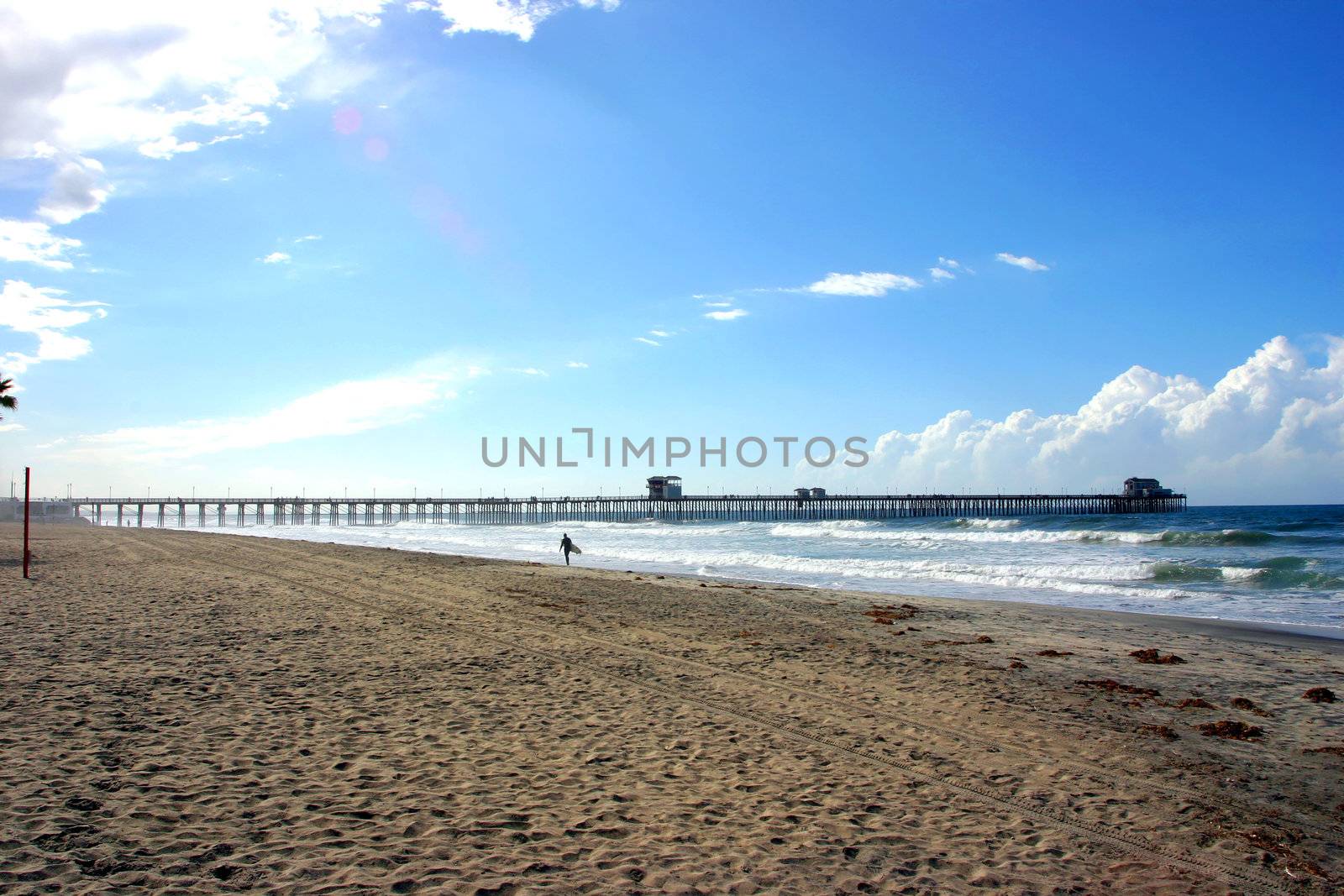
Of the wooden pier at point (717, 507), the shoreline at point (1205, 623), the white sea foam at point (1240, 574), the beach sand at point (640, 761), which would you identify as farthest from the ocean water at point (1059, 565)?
the wooden pier at point (717, 507)

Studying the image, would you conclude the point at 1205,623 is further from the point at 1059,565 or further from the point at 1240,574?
the point at 1059,565

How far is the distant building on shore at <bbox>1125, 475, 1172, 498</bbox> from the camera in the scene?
84.2m

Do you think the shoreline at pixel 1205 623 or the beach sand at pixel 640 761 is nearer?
the beach sand at pixel 640 761

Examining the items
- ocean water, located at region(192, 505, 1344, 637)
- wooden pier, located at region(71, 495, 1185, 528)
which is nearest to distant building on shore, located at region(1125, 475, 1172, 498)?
wooden pier, located at region(71, 495, 1185, 528)

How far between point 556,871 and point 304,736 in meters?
2.61

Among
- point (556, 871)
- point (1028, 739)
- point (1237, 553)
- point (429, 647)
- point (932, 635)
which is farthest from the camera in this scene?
point (1237, 553)

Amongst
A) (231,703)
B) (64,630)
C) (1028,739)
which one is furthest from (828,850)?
(64,630)

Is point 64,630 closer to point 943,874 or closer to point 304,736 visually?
point 304,736

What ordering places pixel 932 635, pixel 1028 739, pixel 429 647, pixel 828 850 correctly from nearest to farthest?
pixel 828 850
pixel 1028 739
pixel 429 647
pixel 932 635

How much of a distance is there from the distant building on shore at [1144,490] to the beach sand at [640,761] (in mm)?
84278

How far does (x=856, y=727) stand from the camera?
602cm

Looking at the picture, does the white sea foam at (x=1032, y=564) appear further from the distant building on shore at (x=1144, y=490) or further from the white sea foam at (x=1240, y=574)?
the distant building on shore at (x=1144, y=490)

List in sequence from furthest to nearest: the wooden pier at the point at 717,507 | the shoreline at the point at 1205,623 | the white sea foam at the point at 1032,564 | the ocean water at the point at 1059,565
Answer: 1. the wooden pier at the point at 717,507
2. the white sea foam at the point at 1032,564
3. the ocean water at the point at 1059,565
4. the shoreline at the point at 1205,623

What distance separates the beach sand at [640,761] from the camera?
143 inches
